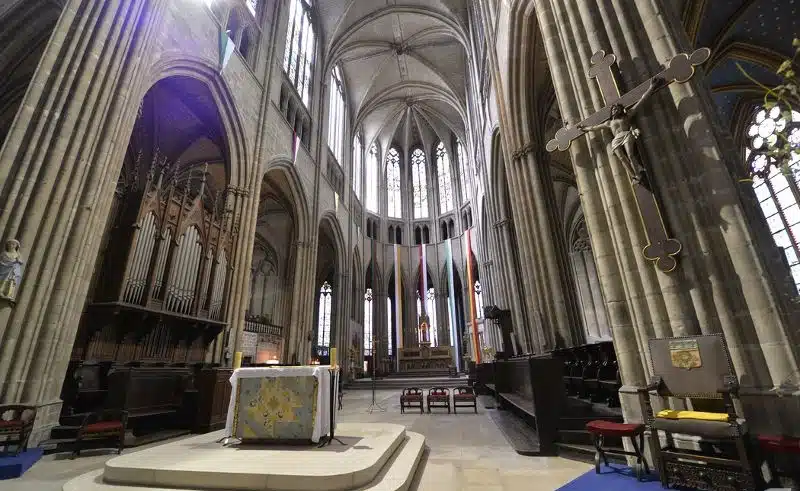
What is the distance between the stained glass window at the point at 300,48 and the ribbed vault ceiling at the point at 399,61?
3.71 ft

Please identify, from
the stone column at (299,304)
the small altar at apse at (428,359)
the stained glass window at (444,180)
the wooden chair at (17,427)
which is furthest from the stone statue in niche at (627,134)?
the stained glass window at (444,180)

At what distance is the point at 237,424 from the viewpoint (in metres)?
3.86

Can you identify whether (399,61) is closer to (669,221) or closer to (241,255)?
(241,255)

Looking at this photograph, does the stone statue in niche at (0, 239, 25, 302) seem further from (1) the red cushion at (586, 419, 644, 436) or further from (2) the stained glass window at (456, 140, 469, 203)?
(2) the stained glass window at (456, 140, 469, 203)

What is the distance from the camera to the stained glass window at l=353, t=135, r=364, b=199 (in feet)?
70.1

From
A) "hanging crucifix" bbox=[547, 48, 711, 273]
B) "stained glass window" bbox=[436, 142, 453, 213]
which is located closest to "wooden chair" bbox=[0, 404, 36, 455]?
"hanging crucifix" bbox=[547, 48, 711, 273]

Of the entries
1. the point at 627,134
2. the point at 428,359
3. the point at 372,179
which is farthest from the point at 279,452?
the point at 372,179

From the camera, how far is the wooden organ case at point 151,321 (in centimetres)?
543

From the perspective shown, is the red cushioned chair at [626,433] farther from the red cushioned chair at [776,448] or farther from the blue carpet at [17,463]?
the blue carpet at [17,463]

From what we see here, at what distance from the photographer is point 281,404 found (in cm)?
381

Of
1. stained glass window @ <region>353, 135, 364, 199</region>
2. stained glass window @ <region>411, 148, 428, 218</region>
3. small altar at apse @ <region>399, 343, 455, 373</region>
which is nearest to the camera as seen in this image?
small altar at apse @ <region>399, 343, 455, 373</region>

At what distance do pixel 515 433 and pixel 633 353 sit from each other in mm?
2114

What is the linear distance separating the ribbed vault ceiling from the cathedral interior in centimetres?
383

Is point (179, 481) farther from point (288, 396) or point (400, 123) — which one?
point (400, 123)
